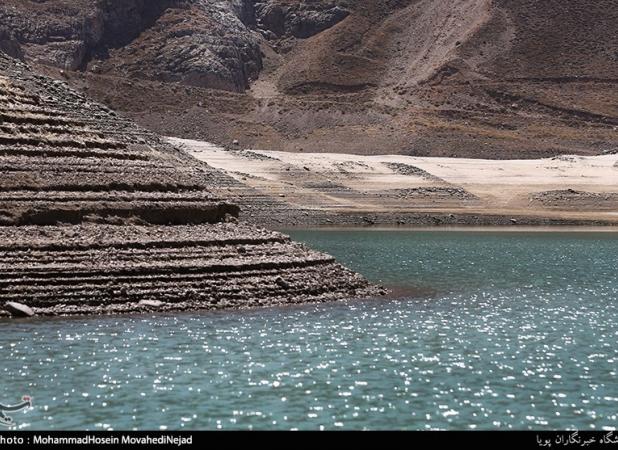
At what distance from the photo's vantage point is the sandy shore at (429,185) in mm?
115000

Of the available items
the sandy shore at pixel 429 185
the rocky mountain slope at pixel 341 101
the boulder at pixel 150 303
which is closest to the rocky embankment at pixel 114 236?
the boulder at pixel 150 303

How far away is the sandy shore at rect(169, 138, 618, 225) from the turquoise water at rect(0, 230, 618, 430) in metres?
64.8

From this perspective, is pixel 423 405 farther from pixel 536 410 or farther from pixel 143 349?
pixel 143 349

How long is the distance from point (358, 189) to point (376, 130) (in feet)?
140

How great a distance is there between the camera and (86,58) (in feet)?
655

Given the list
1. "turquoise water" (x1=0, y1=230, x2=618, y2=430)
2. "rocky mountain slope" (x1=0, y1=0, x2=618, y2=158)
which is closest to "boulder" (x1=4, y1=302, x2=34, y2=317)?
"turquoise water" (x1=0, y1=230, x2=618, y2=430)

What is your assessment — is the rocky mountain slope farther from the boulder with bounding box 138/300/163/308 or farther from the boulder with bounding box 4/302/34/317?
the boulder with bounding box 4/302/34/317

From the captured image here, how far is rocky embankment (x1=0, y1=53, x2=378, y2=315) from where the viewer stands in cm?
4028

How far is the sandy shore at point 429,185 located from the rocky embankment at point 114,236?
62.9 metres

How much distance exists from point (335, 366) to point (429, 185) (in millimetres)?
93510

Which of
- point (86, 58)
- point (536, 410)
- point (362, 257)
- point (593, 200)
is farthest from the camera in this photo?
point (86, 58)

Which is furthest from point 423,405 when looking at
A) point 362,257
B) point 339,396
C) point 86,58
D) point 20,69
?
point 86,58

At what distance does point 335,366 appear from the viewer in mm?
32938

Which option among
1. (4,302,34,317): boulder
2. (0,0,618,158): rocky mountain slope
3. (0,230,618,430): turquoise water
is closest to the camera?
(0,230,618,430): turquoise water
